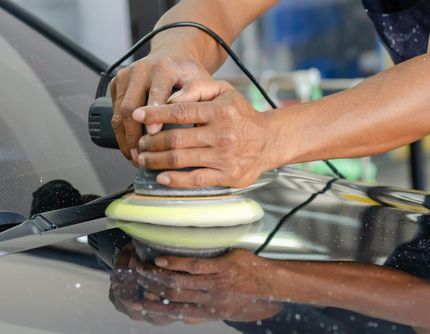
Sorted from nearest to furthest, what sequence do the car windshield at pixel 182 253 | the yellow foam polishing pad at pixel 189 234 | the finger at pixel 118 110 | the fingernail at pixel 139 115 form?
the car windshield at pixel 182 253
the yellow foam polishing pad at pixel 189 234
the fingernail at pixel 139 115
the finger at pixel 118 110

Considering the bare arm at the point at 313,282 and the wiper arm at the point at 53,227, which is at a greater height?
the bare arm at the point at 313,282

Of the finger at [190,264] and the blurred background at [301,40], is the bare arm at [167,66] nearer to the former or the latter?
the finger at [190,264]

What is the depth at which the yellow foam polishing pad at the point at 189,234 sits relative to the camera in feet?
3.84

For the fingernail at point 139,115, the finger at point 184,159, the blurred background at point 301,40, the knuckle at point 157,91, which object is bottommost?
the blurred background at point 301,40

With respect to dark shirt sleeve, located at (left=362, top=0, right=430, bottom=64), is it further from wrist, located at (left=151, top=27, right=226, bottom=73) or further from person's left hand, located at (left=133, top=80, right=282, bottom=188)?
person's left hand, located at (left=133, top=80, right=282, bottom=188)

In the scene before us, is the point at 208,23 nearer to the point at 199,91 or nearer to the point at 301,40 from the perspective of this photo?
the point at 199,91

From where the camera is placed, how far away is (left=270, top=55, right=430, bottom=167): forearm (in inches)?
52.4

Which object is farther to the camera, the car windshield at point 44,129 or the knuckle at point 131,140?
the car windshield at point 44,129

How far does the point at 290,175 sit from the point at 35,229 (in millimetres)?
597

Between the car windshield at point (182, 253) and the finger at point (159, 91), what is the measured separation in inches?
5.4

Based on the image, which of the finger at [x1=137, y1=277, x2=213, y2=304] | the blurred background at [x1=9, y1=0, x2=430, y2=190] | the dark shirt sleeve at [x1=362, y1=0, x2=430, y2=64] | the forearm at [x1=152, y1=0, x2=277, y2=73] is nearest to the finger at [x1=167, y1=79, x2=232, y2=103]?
the forearm at [x1=152, y1=0, x2=277, y2=73]

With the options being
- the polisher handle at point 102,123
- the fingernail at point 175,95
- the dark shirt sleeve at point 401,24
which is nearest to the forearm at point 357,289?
the fingernail at point 175,95

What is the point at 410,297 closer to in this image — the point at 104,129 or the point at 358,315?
the point at 358,315

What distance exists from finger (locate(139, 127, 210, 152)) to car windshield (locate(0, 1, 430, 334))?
A: 115 millimetres
